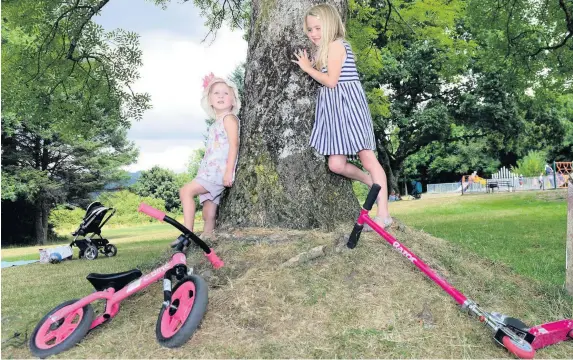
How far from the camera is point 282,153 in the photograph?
4.12 m

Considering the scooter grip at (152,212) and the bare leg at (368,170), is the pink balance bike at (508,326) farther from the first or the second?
the scooter grip at (152,212)

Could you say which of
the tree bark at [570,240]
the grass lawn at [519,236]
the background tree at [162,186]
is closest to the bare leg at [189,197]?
the tree bark at [570,240]

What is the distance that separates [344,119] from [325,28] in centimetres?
70

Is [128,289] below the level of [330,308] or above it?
above

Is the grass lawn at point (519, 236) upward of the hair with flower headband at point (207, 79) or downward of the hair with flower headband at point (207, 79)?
downward

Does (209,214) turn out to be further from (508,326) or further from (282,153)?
(508,326)

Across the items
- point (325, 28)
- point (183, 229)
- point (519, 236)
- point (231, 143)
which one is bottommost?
A: point (519, 236)

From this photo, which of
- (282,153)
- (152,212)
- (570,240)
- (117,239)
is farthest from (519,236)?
(117,239)

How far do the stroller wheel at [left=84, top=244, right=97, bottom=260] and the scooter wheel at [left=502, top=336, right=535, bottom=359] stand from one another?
28.3 feet

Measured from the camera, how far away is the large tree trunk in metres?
4.07

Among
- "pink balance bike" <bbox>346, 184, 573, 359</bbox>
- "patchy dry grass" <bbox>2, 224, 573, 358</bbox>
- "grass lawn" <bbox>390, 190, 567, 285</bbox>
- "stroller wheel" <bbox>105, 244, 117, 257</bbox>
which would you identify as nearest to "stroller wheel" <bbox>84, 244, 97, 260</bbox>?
"stroller wheel" <bbox>105, 244, 117, 257</bbox>

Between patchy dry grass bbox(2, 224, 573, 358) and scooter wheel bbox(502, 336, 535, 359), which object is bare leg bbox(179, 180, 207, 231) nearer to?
patchy dry grass bbox(2, 224, 573, 358)

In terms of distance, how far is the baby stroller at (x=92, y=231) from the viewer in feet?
32.0

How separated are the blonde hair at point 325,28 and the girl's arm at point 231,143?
0.79 metres
